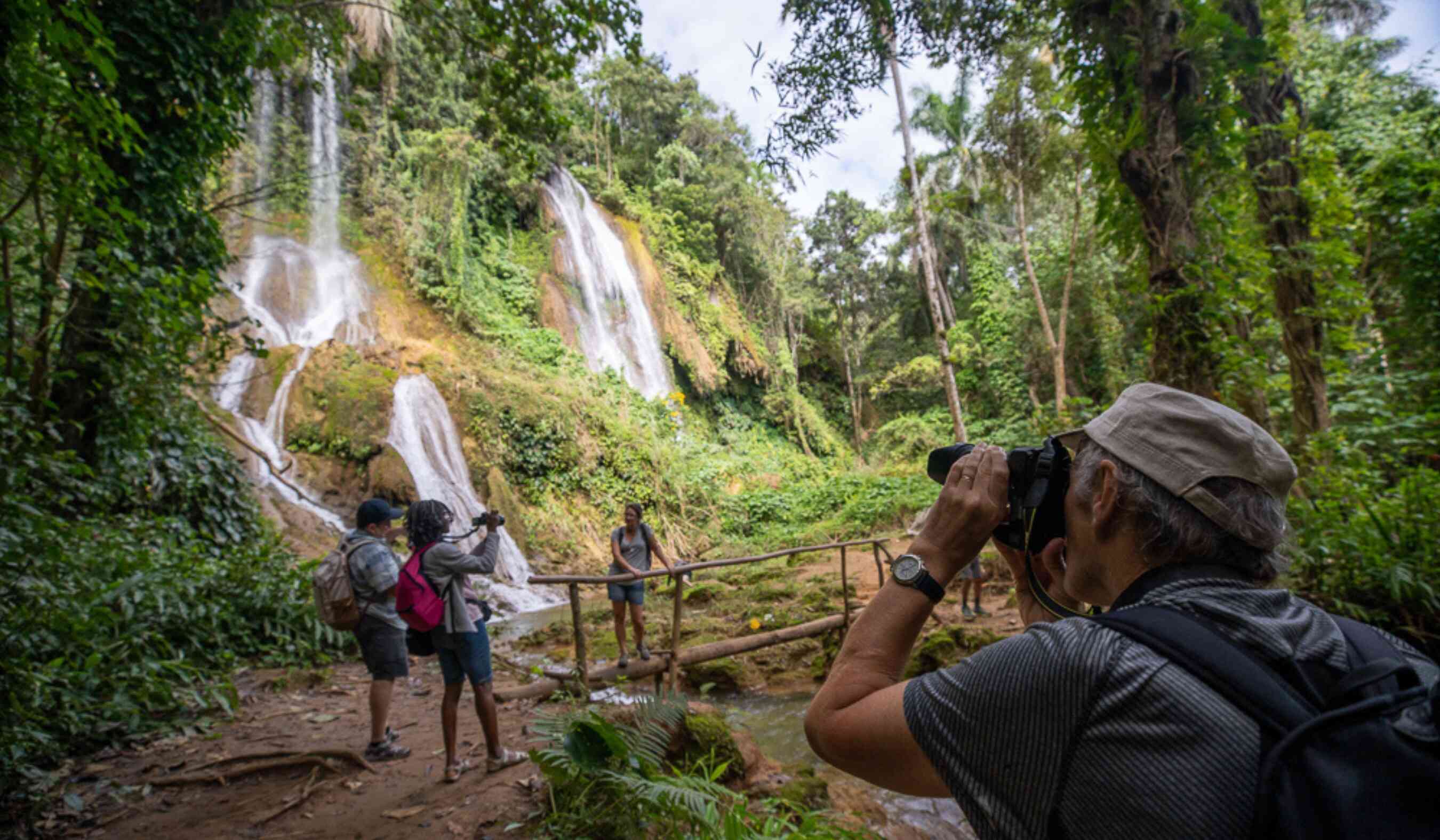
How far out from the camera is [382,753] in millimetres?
4383

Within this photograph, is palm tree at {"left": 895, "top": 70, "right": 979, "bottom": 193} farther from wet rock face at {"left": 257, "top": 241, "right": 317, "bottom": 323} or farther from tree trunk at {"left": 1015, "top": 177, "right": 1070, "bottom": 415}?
wet rock face at {"left": 257, "top": 241, "right": 317, "bottom": 323}

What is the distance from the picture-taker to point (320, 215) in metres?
17.7

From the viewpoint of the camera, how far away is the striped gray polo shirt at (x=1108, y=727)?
72 cm

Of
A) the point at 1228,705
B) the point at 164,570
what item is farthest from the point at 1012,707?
the point at 164,570

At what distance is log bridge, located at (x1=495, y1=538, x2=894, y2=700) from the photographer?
4.80 meters

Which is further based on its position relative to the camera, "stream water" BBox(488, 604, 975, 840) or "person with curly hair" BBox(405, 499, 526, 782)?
"stream water" BBox(488, 604, 975, 840)

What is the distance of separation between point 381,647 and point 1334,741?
4.69 metres

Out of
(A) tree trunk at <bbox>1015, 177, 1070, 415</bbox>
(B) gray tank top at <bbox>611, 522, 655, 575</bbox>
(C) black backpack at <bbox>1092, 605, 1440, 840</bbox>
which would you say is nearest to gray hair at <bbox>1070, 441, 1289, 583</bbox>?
(C) black backpack at <bbox>1092, 605, 1440, 840</bbox>

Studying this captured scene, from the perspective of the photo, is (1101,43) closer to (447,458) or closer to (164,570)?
(164,570)

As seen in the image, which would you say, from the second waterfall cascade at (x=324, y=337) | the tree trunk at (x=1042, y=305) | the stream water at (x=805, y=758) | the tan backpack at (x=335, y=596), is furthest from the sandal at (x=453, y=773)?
the tree trunk at (x=1042, y=305)

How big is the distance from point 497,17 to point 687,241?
59.2 ft

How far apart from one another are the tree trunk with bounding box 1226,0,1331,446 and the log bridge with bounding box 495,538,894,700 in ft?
10.5

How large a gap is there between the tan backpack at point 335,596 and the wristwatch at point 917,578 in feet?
13.2

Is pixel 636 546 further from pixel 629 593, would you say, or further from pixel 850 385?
pixel 850 385
